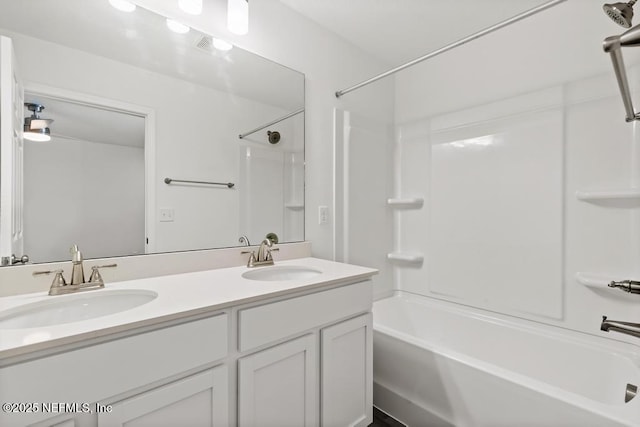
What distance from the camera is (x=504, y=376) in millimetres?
1263

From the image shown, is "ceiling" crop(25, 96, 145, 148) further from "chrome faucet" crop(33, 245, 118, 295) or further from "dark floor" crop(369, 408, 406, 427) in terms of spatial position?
"dark floor" crop(369, 408, 406, 427)

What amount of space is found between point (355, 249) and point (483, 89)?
1.43 metres

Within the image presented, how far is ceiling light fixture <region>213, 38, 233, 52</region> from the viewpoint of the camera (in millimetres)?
1544

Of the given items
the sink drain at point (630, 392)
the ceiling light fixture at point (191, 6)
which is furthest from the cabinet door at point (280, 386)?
the ceiling light fixture at point (191, 6)

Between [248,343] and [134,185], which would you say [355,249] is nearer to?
[248,343]

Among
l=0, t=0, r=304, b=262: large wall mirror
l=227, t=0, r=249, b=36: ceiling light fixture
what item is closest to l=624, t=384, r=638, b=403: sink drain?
l=0, t=0, r=304, b=262: large wall mirror

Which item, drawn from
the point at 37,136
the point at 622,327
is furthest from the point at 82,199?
the point at 622,327

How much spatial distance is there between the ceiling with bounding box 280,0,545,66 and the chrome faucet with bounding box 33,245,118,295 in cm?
174

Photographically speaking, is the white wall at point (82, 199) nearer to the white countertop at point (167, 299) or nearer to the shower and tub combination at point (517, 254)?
the white countertop at point (167, 299)

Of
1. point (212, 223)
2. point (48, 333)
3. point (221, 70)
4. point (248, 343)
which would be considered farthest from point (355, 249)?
point (48, 333)

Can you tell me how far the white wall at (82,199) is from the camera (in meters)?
1.10

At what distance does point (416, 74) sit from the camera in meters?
2.42

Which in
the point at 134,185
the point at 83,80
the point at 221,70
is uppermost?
the point at 221,70

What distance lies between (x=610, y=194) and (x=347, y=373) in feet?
5.22
